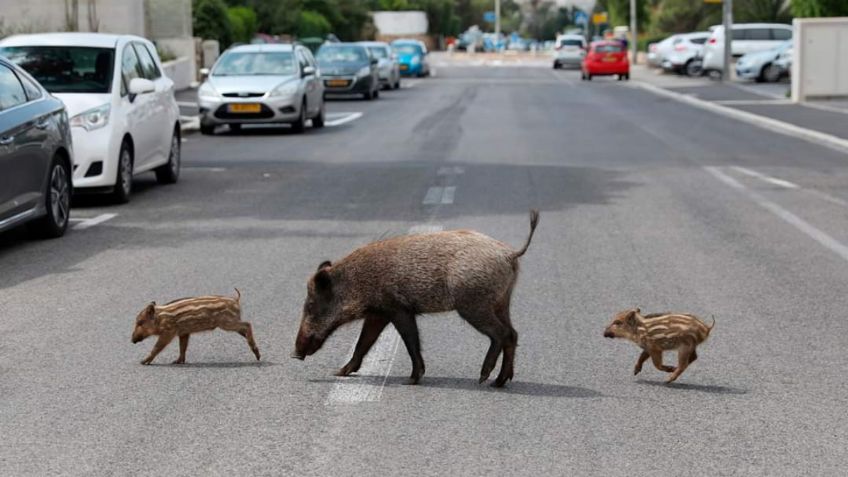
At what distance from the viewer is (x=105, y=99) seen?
15.9m

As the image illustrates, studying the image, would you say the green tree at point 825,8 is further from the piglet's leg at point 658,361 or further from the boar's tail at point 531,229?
the boar's tail at point 531,229

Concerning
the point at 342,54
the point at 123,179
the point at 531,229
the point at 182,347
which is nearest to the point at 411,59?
the point at 342,54

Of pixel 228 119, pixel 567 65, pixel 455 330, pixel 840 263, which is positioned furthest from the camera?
pixel 567 65

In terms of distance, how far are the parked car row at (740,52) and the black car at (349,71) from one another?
14207mm

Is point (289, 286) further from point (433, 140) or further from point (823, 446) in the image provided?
point (433, 140)

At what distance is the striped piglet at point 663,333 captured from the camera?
287 inches

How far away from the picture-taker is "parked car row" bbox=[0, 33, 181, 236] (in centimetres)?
1243

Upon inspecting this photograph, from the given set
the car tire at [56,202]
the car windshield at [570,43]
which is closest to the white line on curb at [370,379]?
the car tire at [56,202]

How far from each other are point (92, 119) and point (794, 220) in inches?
275

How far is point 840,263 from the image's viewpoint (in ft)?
37.8

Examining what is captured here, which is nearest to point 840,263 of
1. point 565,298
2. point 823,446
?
point 565,298

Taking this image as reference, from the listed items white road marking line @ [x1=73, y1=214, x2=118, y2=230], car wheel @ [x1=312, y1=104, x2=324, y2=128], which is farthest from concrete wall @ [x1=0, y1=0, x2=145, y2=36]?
white road marking line @ [x1=73, y1=214, x2=118, y2=230]

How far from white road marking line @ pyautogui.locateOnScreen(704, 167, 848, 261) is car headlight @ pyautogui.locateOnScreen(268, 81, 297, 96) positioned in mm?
10745

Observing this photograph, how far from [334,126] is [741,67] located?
79.5 ft
